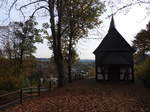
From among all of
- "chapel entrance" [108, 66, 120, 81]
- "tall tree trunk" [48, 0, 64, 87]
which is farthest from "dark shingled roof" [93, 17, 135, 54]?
"tall tree trunk" [48, 0, 64, 87]

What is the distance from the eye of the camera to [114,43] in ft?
96.5

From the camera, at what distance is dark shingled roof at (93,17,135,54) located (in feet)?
94.6

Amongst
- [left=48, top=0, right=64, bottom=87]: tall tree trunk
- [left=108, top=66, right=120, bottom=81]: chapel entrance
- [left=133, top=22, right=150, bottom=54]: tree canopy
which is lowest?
[left=108, top=66, right=120, bottom=81]: chapel entrance

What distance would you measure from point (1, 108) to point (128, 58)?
18306 mm

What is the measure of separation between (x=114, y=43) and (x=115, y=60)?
8.04 ft

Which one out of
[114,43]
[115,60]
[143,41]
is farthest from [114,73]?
[143,41]

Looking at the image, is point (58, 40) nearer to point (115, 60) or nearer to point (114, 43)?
point (115, 60)

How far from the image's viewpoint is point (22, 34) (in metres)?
38.5

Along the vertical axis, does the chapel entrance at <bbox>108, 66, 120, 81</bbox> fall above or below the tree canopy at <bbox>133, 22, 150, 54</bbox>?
below

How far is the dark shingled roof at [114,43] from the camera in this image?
94.6 feet

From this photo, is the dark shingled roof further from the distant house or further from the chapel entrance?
the chapel entrance

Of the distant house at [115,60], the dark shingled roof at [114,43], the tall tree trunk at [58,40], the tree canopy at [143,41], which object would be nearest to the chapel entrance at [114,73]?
the distant house at [115,60]

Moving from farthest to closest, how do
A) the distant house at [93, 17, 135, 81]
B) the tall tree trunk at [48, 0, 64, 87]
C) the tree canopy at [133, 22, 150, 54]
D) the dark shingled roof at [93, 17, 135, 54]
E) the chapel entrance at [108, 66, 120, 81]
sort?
the tree canopy at [133, 22, 150, 54]
the chapel entrance at [108, 66, 120, 81]
the dark shingled roof at [93, 17, 135, 54]
the distant house at [93, 17, 135, 81]
the tall tree trunk at [48, 0, 64, 87]

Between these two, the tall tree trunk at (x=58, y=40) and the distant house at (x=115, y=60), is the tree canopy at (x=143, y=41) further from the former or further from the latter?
the tall tree trunk at (x=58, y=40)
